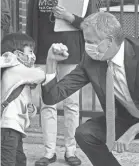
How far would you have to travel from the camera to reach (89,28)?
373 cm

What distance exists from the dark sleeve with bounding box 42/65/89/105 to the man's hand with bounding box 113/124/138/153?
0.49 metres

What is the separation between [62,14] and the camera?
473 centimetres

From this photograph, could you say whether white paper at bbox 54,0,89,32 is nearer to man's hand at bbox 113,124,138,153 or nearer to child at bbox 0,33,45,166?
child at bbox 0,33,45,166

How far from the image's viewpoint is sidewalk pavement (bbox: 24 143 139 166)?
4.95m

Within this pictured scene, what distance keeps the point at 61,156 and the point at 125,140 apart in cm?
145

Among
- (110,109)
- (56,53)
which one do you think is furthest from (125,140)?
(56,53)

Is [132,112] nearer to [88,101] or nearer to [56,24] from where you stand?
[56,24]

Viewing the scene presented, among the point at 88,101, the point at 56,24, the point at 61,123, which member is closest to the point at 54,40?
the point at 56,24

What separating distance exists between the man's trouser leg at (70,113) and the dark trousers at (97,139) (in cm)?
74

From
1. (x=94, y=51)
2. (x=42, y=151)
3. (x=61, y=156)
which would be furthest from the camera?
(x=42, y=151)

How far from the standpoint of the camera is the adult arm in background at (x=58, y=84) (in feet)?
12.4

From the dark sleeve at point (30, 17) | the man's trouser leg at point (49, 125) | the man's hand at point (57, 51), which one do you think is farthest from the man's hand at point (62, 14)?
Answer: the man's hand at point (57, 51)

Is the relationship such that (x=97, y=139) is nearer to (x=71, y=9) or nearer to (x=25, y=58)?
(x=25, y=58)

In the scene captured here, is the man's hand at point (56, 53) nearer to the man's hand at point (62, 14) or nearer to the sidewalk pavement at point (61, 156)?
the man's hand at point (62, 14)
